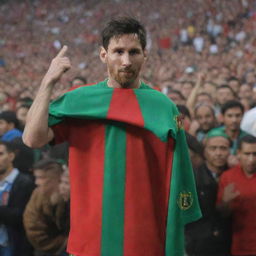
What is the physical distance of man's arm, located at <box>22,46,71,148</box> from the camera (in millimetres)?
2451

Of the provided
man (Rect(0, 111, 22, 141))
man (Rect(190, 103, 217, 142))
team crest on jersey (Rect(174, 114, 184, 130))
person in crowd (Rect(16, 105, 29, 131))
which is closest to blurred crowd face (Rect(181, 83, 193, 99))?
man (Rect(190, 103, 217, 142))

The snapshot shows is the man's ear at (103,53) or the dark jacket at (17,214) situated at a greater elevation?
the man's ear at (103,53)

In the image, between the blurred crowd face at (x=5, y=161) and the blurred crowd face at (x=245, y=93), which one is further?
the blurred crowd face at (x=245, y=93)

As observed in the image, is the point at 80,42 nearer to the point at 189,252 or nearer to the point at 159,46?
the point at 159,46

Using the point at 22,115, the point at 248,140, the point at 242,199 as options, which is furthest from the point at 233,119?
the point at 22,115

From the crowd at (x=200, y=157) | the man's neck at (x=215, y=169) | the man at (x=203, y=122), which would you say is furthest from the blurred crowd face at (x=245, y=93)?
the man's neck at (x=215, y=169)

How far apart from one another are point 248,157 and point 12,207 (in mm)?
1609

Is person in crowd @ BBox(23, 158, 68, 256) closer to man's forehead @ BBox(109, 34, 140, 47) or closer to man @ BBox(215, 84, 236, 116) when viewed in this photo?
man's forehead @ BBox(109, 34, 140, 47)

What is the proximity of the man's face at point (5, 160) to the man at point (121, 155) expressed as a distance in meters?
1.90

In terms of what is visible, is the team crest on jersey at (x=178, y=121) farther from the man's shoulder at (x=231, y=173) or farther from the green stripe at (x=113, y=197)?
the man's shoulder at (x=231, y=173)

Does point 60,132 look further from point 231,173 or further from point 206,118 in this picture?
point 206,118

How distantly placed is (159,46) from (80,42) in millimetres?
5678

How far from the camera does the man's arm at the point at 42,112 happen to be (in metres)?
2.45

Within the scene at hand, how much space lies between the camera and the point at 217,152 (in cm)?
445
